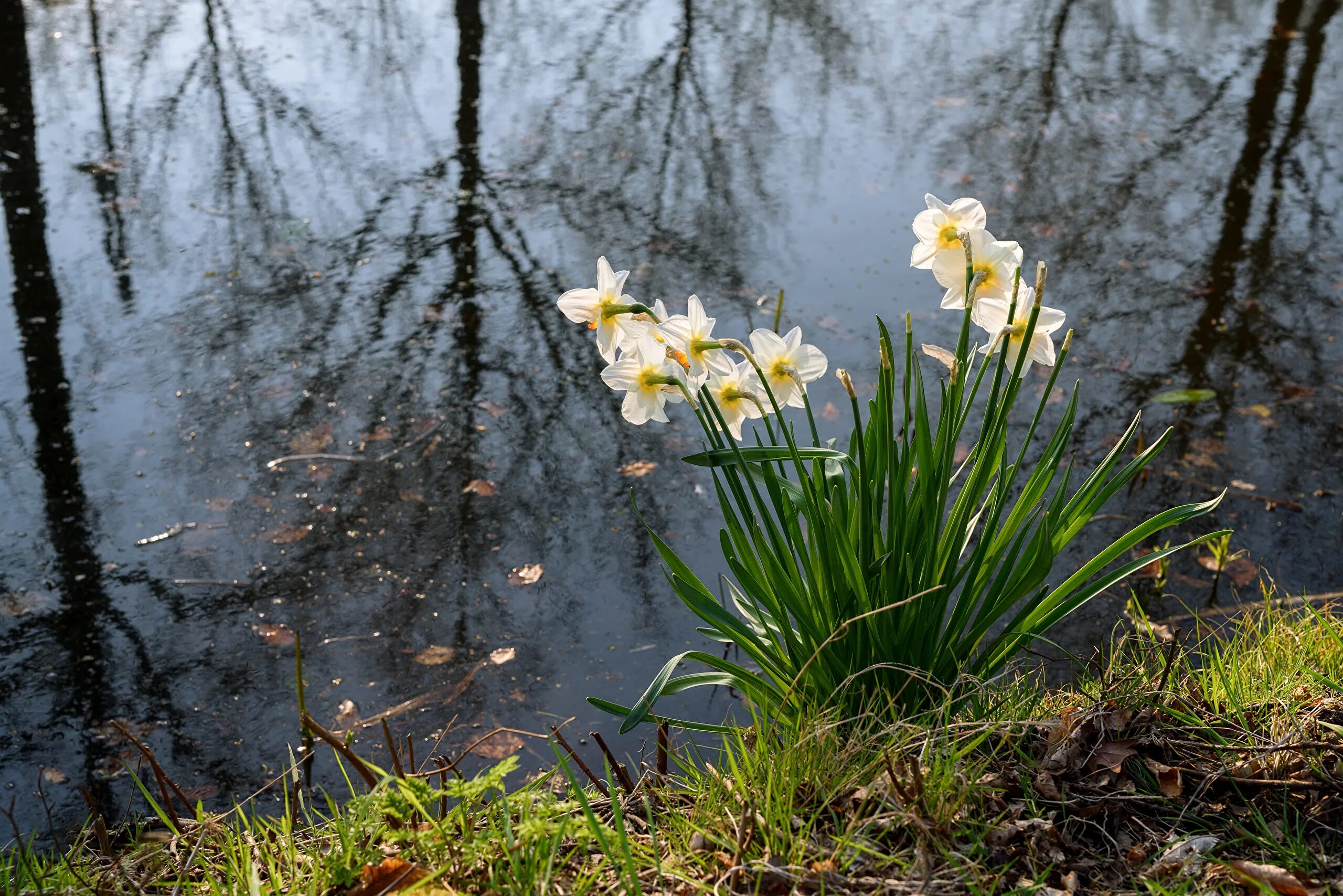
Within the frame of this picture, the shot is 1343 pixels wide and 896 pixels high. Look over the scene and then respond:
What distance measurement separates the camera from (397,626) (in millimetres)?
3496

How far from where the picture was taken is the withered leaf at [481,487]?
407 cm

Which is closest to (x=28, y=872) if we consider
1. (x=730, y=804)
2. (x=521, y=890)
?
(x=521, y=890)

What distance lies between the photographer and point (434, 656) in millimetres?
3393

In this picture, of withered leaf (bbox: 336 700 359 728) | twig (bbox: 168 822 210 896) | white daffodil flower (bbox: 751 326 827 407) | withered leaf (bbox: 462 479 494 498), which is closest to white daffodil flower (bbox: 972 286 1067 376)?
white daffodil flower (bbox: 751 326 827 407)

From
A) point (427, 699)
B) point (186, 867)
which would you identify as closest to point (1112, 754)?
point (186, 867)

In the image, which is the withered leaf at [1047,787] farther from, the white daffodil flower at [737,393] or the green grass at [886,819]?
the white daffodil flower at [737,393]

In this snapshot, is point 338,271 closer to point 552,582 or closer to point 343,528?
point 343,528

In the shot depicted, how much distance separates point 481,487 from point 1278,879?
9.78ft

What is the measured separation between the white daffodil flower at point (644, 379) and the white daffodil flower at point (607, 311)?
1.6 inches

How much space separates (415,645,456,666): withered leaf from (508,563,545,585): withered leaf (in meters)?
0.37

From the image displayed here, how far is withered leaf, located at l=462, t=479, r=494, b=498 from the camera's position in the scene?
4074 millimetres

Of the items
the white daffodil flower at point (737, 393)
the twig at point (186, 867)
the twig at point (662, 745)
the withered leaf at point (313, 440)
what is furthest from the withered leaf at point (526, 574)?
the twig at point (186, 867)

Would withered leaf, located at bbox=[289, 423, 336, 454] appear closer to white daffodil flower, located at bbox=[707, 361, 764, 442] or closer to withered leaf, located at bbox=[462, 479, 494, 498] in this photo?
withered leaf, located at bbox=[462, 479, 494, 498]

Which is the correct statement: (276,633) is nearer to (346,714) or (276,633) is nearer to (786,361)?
(346,714)
